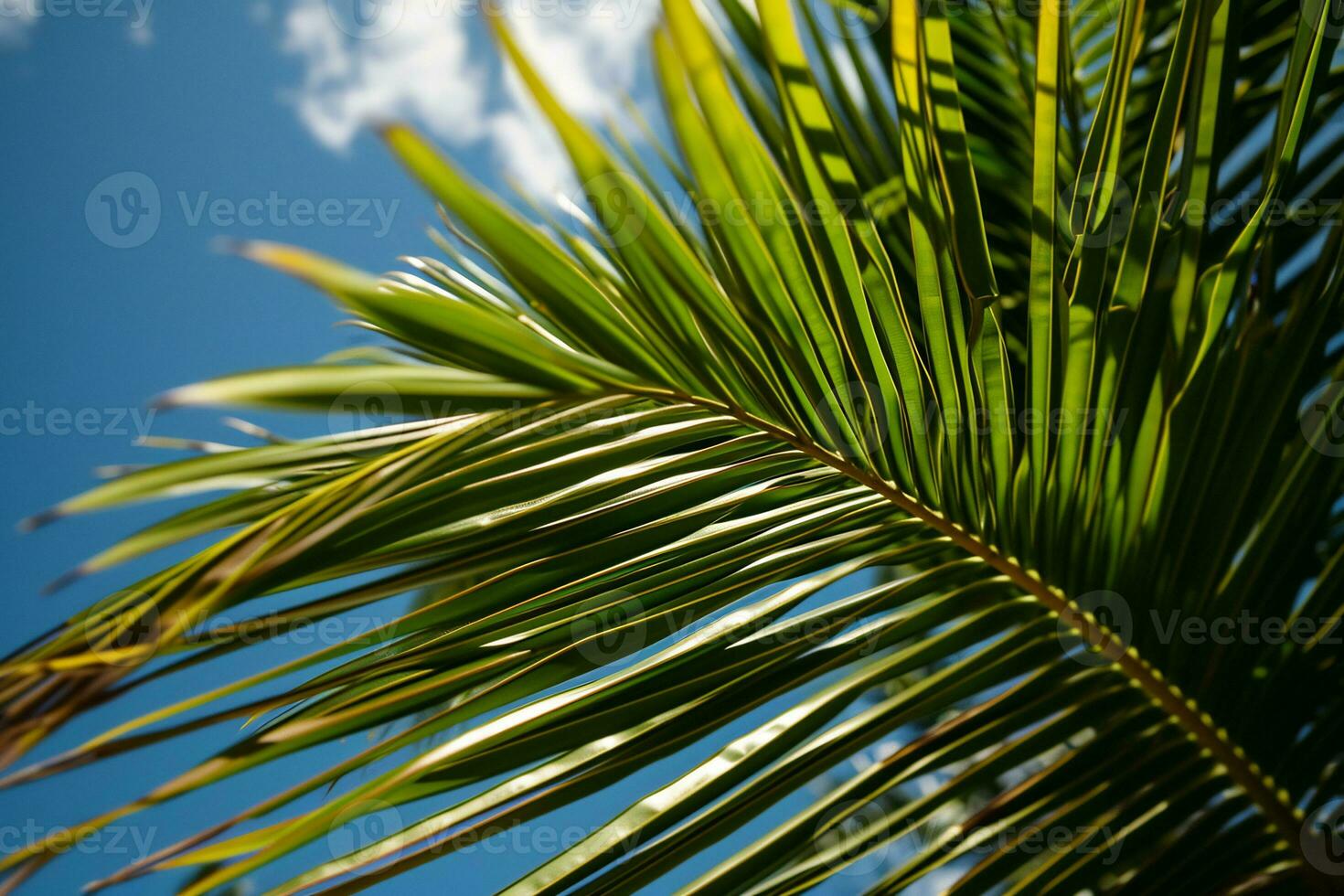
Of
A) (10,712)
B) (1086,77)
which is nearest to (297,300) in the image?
(1086,77)

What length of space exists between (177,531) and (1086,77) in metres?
1.71

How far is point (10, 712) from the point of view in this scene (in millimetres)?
450

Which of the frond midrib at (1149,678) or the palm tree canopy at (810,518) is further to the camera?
the frond midrib at (1149,678)

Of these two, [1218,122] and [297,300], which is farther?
[297,300]

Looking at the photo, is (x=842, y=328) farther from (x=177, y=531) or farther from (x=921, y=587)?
(x=177, y=531)

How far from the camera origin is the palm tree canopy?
0.59m

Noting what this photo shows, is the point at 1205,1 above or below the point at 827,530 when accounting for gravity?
above

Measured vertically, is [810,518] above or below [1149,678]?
above

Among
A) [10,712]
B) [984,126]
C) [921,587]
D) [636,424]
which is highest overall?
[984,126]

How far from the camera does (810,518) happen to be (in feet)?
2.64

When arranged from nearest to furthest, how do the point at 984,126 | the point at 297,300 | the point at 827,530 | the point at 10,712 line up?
the point at 10,712 < the point at 827,530 < the point at 984,126 < the point at 297,300

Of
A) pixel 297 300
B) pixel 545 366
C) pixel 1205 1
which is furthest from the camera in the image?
pixel 297 300

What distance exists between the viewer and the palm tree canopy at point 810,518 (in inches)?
23.4

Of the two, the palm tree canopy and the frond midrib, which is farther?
the frond midrib
